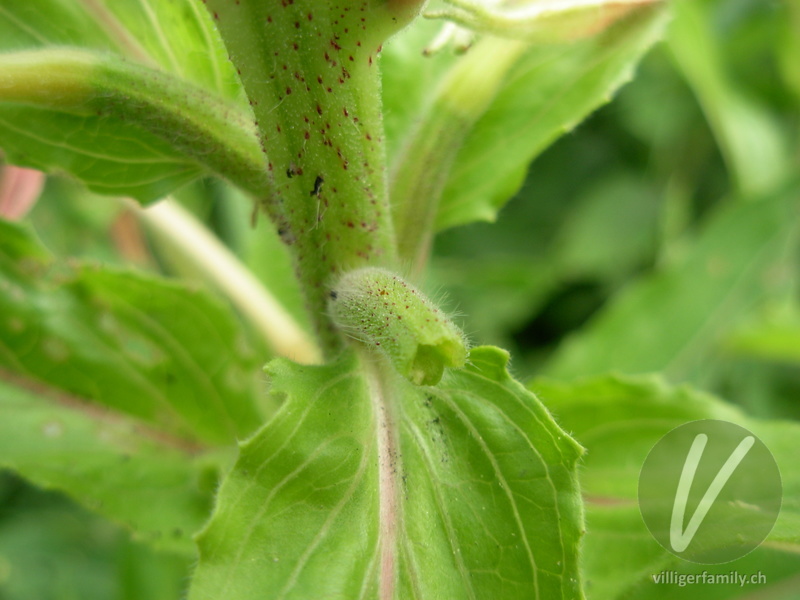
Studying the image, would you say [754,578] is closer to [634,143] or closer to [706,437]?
[706,437]

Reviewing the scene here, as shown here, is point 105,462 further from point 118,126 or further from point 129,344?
point 118,126

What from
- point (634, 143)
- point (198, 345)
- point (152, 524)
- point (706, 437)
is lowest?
point (152, 524)

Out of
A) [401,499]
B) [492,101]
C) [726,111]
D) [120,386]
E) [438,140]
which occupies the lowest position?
[401,499]

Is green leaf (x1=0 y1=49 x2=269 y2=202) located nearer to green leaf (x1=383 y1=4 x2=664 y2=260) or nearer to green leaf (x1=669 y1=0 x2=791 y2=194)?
green leaf (x1=383 y1=4 x2=664 y2=260)

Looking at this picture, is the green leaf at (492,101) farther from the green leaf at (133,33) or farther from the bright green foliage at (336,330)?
the green leaf at (133,33)

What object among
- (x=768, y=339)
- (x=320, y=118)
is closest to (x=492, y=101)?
(x=320, y=118)

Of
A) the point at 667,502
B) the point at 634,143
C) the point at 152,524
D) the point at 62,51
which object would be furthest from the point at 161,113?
the point at 634,143

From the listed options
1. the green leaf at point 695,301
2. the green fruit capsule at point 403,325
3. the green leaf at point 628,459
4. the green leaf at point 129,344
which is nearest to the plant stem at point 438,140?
the green fruit capsule at point 403,325
